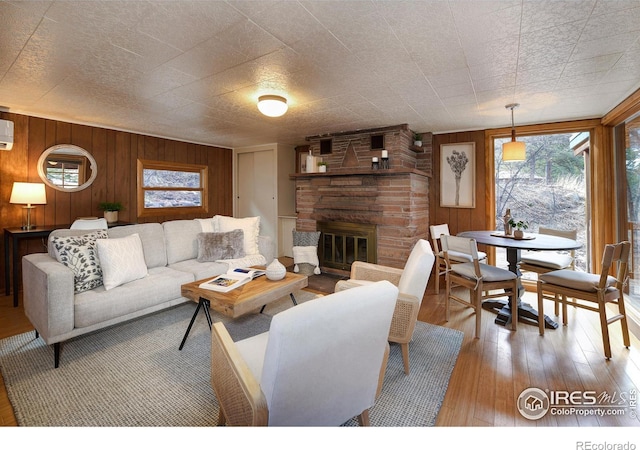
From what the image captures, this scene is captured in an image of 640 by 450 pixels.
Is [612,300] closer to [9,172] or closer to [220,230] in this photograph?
[220,230]

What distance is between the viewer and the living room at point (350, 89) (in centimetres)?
160

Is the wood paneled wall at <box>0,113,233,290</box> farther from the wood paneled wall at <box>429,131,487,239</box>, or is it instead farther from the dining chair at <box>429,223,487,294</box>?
the dining chair at <box>429,223,487,294</box>

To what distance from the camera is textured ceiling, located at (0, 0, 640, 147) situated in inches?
61.1

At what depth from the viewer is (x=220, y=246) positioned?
3.37m

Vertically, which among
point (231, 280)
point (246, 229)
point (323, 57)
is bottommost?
point (231, 280)

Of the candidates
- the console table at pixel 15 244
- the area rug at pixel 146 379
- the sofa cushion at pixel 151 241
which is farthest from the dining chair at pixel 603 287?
the console table at pixel 15 244

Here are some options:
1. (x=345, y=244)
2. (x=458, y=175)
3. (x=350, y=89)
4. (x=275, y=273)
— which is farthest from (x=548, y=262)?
(x=275, y=273)

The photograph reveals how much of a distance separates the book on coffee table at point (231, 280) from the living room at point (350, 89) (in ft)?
5.43

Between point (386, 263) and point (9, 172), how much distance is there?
477 cm

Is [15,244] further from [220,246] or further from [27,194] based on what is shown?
[220,246]

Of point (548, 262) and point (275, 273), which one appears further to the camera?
point (548, 262)

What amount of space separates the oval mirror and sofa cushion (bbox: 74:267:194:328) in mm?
2243

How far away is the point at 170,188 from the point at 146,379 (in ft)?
12.8
